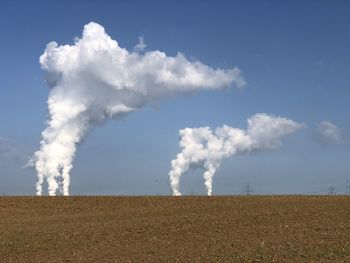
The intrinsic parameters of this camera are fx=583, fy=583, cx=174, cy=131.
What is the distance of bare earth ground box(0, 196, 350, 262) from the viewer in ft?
79.4

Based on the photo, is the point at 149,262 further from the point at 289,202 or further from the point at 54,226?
the point at 289,202

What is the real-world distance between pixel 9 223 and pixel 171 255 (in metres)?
15.7

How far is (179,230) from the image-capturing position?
3011 centimetres

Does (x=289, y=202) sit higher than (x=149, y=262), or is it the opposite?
(x=289, y=202)

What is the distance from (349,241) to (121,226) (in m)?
12.6

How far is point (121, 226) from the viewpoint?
3197cm

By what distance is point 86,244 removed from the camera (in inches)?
1105

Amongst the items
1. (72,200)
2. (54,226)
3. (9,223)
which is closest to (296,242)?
(54,226)

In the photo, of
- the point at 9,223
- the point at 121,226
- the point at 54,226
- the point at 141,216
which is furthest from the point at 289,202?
the point at 9,223

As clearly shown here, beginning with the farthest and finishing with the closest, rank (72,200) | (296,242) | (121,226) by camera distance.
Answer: (72,200), (121,226), (296,242)

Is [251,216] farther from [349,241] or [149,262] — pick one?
[149,262]

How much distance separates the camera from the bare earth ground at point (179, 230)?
79.4 feet

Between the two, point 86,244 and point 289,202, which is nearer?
point 86,244

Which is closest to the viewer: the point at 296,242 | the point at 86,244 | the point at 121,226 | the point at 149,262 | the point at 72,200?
the point at 149,262
